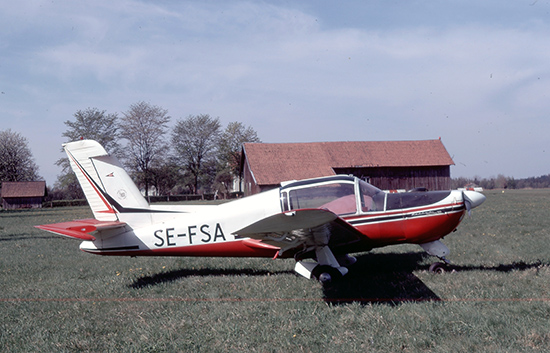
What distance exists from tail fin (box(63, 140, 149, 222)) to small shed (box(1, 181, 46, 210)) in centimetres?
5690

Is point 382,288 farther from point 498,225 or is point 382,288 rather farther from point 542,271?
point 498,225

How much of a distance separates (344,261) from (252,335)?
Result: 12.1ft

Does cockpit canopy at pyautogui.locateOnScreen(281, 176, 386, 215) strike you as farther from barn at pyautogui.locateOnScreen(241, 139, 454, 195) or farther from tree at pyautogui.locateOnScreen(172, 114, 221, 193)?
tree at pyautogui.locateOnScreen(172, 114, 221, 193)

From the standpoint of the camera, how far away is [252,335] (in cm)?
448

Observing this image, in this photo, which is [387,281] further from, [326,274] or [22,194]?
[22,194]

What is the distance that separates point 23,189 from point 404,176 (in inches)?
2066

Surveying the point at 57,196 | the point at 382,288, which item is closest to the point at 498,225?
the point at 382,288

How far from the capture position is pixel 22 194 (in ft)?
179

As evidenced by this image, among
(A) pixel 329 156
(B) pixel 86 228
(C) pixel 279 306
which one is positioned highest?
(A) pixel 329 156

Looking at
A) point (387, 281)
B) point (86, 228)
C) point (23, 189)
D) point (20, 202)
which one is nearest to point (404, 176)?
point (387, 281)

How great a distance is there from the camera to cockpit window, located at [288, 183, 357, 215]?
21.5 ft

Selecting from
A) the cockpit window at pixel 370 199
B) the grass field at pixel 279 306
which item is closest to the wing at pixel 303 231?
the cockpit window at pixel 370 199

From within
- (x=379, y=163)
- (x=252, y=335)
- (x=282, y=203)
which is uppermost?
(x=379, y=163)

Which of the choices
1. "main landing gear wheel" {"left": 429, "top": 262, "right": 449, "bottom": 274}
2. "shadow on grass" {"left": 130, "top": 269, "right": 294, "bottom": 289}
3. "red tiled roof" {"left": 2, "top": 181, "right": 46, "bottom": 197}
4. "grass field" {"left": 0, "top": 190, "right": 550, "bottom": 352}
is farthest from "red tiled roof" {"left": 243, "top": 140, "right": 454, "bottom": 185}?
"red tiled roof" {"left": 2, "top": 181, "right": 46, "bottom": 197}
